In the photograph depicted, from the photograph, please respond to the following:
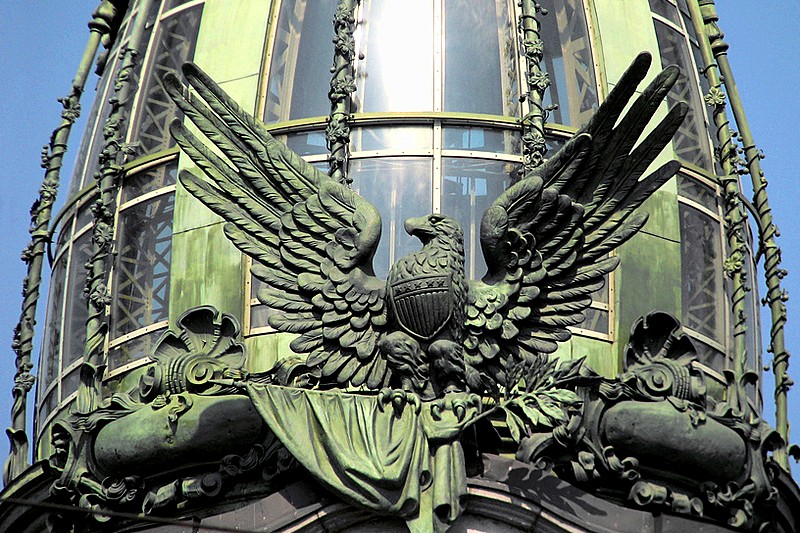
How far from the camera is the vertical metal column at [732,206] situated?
25.3 m

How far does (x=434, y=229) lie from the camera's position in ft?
73.1

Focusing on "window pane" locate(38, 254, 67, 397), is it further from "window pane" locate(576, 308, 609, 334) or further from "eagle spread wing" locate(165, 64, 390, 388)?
"window pane" locate(576, 308, 609, 334)

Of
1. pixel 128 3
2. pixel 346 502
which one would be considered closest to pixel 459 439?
pixel 346 502

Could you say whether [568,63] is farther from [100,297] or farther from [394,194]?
[100,297]

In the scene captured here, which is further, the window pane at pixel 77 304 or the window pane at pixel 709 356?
the window pane at pixel 77 304

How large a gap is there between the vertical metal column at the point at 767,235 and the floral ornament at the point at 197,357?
6520 millimetres

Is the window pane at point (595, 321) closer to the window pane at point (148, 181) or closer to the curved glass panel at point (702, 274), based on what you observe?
the curved glass panel at point (702, 274)

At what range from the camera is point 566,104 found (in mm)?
26031

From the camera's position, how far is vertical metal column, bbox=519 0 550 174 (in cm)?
2494

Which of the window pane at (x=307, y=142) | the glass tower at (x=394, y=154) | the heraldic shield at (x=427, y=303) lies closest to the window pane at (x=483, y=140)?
the glass tower at (x=394, y=154)

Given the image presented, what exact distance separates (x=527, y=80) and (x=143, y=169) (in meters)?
4.87

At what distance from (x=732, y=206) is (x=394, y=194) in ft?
14.2

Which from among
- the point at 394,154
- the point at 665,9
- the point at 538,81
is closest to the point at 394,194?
the point at 394,154

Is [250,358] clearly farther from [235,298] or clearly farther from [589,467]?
[589,467]
